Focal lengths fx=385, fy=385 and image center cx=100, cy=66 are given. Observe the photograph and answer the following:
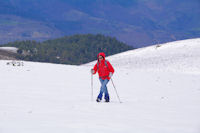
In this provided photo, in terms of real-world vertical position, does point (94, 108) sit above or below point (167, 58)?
below

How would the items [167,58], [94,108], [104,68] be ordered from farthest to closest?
1. [167,58]
2. [104,68]
3. [94,108]

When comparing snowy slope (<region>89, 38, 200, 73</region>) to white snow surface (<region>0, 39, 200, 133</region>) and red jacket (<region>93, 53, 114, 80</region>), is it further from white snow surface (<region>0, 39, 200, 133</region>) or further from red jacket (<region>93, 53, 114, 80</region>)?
red jacket (<region>93, 53, 114, 80</region>)

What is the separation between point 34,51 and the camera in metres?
138

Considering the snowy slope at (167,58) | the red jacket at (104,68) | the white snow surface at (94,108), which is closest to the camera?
the white snow surface at (94,108)

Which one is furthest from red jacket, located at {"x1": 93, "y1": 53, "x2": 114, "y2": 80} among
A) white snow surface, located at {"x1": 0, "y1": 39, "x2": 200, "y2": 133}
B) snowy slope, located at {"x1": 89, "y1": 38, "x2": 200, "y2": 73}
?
snowy slope, located at {"x1": 89, "y1": 38, "x2": 200, "y2": 73}

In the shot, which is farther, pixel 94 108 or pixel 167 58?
pixel 167 58

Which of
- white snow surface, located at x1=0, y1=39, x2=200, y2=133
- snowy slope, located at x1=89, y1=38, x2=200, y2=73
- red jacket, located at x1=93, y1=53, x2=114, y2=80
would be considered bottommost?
white snow surface, located at x1=0, y1=39, x2=200, y2=133

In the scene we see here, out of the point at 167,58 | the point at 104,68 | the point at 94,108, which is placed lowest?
the point at 94,108

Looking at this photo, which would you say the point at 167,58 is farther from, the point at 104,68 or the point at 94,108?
the point at 94,108

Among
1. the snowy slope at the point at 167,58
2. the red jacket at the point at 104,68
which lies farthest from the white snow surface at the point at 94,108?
the snowy slope at the point at 167,58

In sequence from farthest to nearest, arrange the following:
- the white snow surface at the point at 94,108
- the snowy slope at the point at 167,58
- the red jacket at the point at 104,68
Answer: the snowy slope at the point at 167,58
the red jacket at the point at 104,68
the white snow surface at the point at 94,108

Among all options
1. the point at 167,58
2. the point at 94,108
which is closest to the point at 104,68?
the point at 94,108

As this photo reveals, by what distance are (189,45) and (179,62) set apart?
340 inches

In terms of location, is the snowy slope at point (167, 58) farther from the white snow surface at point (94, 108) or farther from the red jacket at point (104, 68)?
the red jacket at point (104, 68)
